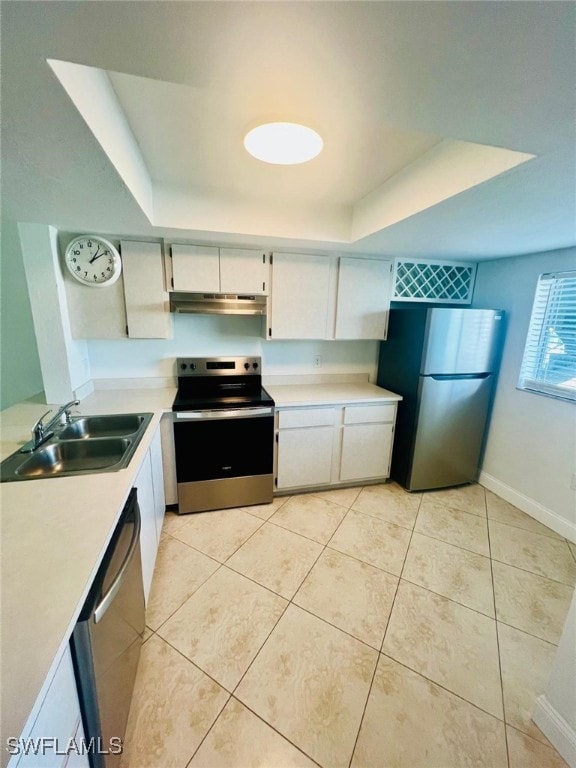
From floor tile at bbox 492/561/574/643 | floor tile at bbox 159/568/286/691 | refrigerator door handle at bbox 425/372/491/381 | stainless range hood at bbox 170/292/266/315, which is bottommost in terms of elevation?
floor tile at bbox 492/561/574/643

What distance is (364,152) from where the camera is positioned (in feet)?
4.67

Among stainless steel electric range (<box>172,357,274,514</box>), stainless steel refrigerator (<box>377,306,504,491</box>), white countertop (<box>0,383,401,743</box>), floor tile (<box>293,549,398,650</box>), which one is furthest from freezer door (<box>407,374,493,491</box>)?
white countertop (<box>0,383,401,743</box>)

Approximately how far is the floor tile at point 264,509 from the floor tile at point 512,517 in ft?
5.73

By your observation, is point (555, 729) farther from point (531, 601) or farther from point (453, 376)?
point (453, 376)

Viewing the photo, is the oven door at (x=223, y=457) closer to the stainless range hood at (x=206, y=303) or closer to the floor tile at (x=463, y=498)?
the stainless range hood at (x=206, y=303)

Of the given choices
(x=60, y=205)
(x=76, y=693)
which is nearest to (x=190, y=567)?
(x=76, y=693)

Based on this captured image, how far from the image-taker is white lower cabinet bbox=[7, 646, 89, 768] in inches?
20.2

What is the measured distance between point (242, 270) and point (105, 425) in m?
1.47

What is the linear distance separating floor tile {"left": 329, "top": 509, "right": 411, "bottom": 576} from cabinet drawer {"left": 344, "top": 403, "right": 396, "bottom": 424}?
78 centimetres

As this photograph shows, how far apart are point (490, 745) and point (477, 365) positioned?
2.25 meters

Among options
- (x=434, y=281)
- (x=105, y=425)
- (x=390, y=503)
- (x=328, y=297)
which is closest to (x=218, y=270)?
(x=328, y=297)

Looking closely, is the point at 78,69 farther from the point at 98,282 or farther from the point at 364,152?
the point at 98,282

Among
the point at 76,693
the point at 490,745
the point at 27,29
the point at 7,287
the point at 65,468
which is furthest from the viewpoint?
the point at 7,287

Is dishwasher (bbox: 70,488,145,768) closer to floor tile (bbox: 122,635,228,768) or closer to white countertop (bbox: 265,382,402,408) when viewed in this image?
floor tile (bbox: 122,635,228,768)
